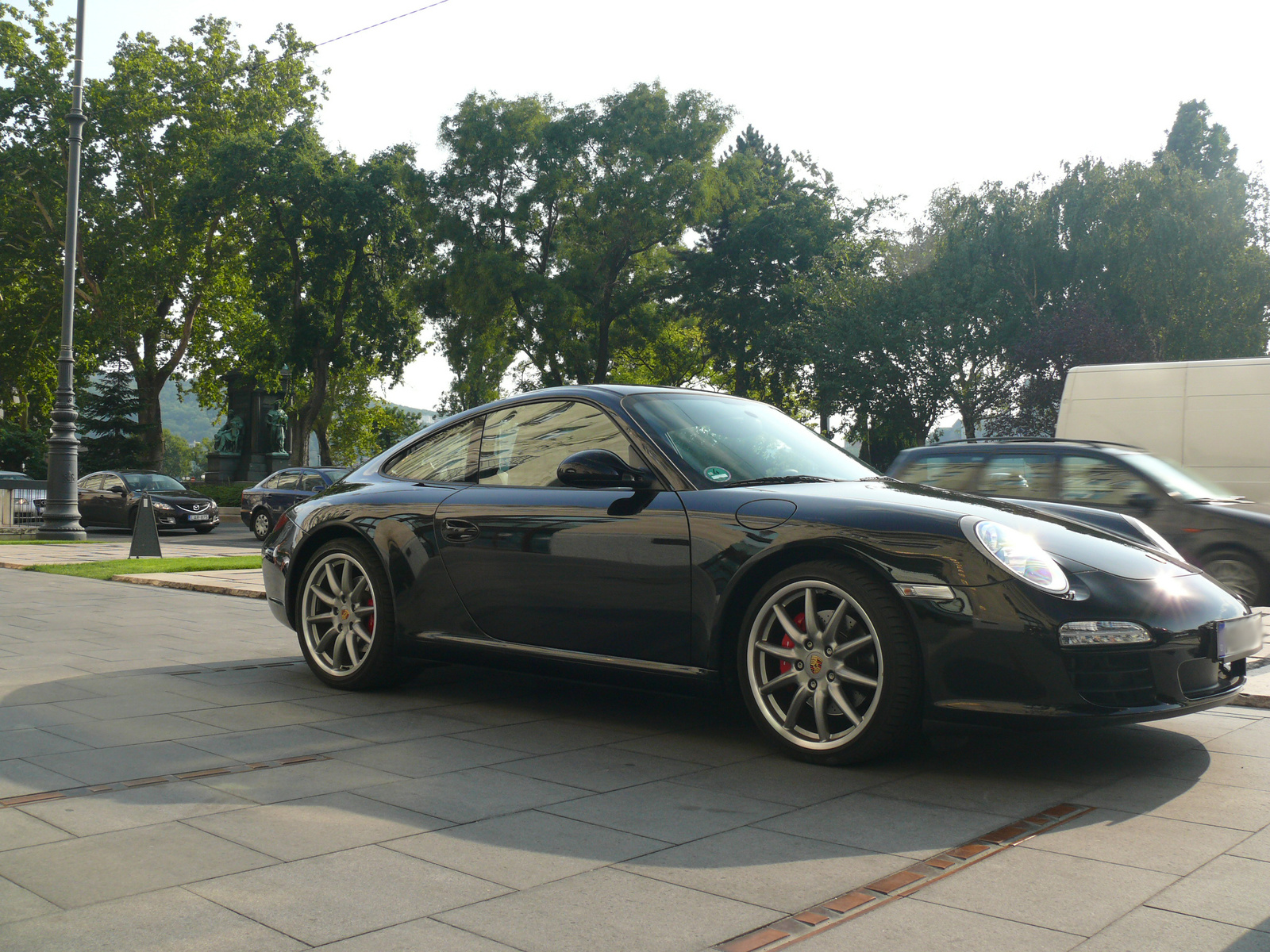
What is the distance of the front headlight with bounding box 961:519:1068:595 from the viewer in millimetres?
3938

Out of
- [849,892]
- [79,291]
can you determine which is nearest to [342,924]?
[849,892]

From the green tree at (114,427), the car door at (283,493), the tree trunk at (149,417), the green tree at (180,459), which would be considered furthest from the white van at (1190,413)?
the green tree at (180,459)

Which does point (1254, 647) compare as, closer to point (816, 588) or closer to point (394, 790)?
point (816, 588)

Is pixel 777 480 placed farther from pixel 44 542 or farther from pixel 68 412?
pixel 44 542

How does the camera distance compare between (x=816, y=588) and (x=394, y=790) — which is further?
(x=816, y=588)

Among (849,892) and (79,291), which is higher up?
(79,291)

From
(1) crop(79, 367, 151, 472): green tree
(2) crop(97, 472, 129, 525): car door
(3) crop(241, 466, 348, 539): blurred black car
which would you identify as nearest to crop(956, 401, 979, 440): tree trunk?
(3) crop(241, 466, 348, 539): blurred black car

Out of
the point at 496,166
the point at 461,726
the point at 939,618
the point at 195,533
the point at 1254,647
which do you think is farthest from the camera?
the point at 496,166

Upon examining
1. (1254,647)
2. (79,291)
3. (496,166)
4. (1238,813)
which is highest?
(496,166)

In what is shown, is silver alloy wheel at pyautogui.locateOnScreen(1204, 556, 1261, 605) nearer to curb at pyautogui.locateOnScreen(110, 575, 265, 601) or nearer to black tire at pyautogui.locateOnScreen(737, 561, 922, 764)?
black tire at pyautogui.locateOnScreen(737, 561, 922, 764)

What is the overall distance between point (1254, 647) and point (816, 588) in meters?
1.77

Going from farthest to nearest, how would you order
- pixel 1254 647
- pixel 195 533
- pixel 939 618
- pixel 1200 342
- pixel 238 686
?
1. pixel 1200 342
2. pixel 195 533
3. pixel 238 686
4. pixel 1254 647
5. pixel 939 618

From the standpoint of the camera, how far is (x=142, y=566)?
1416 cm

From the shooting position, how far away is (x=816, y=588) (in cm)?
419
